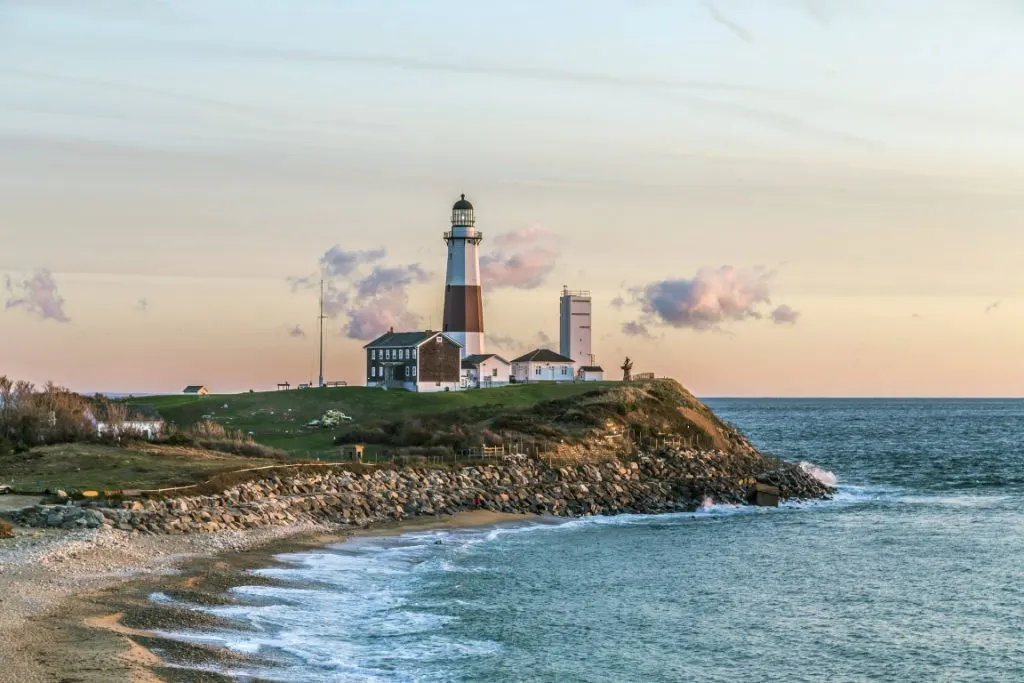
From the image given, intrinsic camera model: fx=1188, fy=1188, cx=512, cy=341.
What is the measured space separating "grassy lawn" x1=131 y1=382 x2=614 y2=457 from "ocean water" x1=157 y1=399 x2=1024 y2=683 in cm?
2779

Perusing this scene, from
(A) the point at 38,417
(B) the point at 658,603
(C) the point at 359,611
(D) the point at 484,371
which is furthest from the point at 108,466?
(D) the point at 484,371

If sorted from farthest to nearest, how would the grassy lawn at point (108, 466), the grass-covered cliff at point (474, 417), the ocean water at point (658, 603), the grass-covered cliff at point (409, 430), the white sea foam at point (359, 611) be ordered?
the grass-covered cliff at point (474, 417), the grass-covered cliff at point (409, 430), the grassy lawn at point (108, 466), the ocean water at point (658, 603), the white sea foam at point (359, 611)

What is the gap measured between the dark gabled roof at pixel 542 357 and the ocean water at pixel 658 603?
5035 centimetres

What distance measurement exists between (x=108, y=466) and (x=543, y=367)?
201 feet

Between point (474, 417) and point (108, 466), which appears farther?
point (474, 417)

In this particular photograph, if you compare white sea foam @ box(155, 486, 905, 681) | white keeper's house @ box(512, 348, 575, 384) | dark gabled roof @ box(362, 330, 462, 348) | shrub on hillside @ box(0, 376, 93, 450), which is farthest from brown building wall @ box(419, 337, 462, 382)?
white sea foam @ box(155, 486, 905, 681)

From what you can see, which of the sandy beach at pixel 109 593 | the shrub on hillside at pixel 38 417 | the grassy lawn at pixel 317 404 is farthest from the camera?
the grassy lawn at pixel 317 404

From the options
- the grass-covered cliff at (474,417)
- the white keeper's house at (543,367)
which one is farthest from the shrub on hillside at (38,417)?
the white keeper's house at (543,367)

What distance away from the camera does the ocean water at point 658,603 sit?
26578mm

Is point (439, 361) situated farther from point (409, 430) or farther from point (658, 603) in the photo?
point (658, 603)

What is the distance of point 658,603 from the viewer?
34281 millimetres

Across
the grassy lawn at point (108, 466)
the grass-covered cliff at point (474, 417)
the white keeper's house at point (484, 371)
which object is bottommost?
the grassy lawn at point (108, 466)

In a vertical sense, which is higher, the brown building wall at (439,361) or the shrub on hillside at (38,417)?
the brown building wall at (439,361)

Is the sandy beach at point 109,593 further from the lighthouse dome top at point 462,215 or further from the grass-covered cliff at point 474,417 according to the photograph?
the lighthouse dome top at point 462,215
